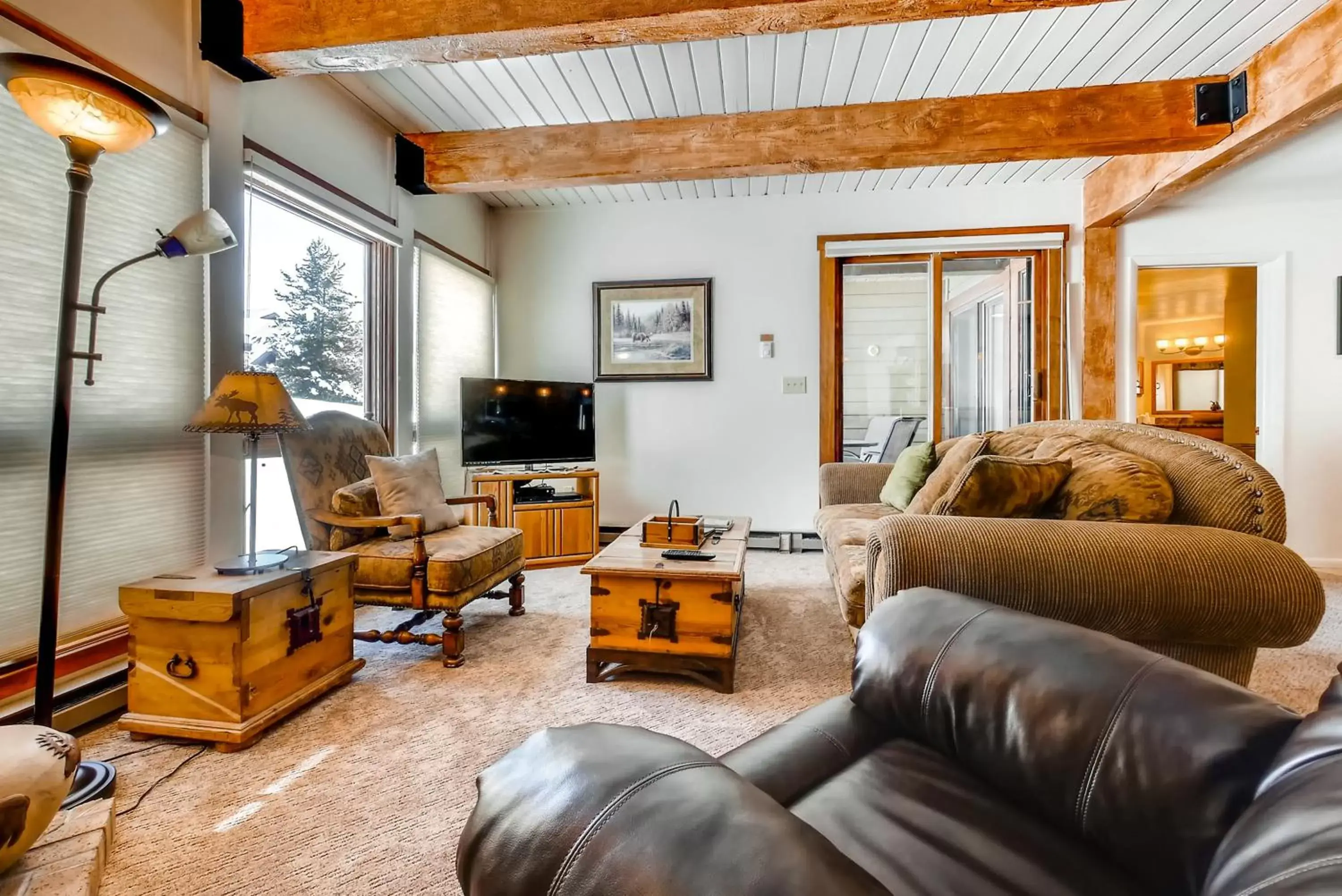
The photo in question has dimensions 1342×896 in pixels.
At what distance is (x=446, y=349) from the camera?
13.1 feet

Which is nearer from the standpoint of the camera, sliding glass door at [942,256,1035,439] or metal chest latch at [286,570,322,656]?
metal chest latch at [286,570,322,656]

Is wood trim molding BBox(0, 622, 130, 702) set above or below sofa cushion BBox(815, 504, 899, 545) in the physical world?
below

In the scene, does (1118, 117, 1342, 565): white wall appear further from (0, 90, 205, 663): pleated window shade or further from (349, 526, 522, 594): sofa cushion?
(0, 90, 205, 663): pleated window shade

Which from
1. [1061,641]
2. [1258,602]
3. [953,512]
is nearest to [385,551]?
[953,512]

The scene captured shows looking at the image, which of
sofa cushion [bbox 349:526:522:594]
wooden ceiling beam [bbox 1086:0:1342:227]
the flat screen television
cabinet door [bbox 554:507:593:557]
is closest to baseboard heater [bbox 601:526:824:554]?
cabinet door [bbox 554:507:593:557]

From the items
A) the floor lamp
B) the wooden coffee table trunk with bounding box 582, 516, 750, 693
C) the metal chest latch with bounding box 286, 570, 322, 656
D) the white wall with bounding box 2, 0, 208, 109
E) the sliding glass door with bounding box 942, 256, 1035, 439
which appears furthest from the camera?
the sliding glass door with bounding box 942, 256, 1035, 439

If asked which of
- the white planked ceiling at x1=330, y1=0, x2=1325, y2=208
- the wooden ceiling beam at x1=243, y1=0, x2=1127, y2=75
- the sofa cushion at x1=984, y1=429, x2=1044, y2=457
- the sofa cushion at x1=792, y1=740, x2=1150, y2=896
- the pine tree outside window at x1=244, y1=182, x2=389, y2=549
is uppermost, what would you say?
the white planked ceiling at x1=330, y1=0, x2=1325, y2=208

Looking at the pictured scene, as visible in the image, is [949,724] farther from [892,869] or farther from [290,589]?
[290,589]

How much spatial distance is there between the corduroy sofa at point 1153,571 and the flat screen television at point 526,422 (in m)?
2.97

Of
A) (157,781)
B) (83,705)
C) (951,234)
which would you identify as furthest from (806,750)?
(951,234)

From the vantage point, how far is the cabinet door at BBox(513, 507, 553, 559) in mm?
3861

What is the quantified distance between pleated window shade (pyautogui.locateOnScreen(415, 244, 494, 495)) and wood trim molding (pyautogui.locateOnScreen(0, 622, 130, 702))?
5.71ft

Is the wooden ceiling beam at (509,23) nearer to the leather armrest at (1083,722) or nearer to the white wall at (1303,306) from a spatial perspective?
the leather armrest at (1083,722)

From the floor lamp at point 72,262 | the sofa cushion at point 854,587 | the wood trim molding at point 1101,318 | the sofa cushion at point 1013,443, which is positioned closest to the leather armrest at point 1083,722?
the sofa cushion at point 854,587
